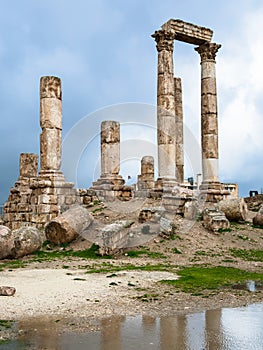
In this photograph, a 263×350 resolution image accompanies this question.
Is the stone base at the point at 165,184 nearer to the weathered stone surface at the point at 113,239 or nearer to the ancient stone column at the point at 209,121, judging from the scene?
the ancient stone column at the point at 209,121

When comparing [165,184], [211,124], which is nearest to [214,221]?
[165,184]

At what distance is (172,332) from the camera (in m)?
6.34

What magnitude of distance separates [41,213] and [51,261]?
544 cm

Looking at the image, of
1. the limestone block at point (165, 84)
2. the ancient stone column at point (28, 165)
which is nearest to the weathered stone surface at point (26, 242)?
the ancient stone column at point (28, 165)

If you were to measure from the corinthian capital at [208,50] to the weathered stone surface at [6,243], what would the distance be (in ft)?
52.4

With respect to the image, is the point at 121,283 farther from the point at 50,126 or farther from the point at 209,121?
the point at 209,121

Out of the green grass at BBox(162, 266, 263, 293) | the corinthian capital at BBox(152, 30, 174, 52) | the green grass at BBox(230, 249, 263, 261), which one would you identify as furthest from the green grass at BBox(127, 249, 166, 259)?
the corinthian capital at BBox(152, 30, 174, 52)

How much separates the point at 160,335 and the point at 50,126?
563 inches

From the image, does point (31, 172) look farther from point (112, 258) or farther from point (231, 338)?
point (231, 338)

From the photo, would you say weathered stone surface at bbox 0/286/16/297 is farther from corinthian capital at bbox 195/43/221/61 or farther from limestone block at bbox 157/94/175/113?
corinthian capital at bbox 195/43/221/61

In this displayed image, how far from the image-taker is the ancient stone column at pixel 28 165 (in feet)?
79.0

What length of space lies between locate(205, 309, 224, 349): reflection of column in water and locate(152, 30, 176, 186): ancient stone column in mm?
15389

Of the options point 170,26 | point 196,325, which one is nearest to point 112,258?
point 196,325

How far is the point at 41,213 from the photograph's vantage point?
18500 mm
